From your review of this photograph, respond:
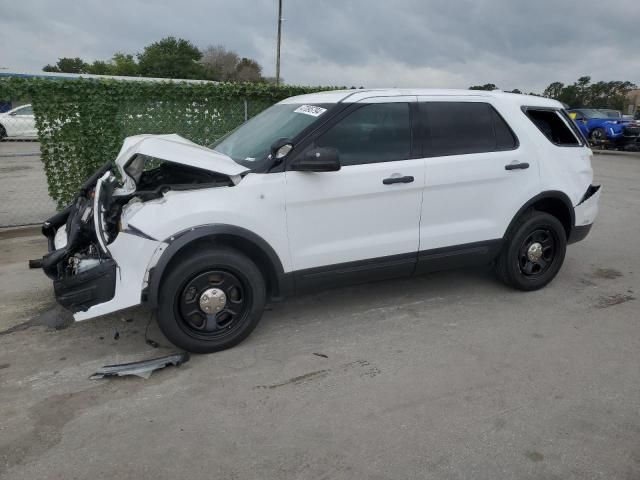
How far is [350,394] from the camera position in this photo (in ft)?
10.4

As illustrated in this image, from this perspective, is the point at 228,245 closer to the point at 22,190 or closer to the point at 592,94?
the point at 22,190

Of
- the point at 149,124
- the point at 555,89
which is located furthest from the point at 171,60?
the point at 149,124

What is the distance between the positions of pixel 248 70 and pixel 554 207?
76718 mm

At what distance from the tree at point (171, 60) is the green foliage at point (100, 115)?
5652 cm

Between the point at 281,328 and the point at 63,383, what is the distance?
158 centimetres

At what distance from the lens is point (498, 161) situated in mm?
4371

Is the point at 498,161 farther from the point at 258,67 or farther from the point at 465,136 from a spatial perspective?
the point at 258,67

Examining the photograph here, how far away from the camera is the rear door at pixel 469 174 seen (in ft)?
13.6

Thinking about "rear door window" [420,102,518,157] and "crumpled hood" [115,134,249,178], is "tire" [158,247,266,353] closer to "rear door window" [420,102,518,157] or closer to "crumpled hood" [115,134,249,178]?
"crumpled hood" [115,134,249,178]

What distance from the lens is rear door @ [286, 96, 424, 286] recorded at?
12.3 feet

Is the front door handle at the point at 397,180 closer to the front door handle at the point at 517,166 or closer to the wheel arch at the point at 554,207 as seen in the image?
the front door handle at the point at 517,166

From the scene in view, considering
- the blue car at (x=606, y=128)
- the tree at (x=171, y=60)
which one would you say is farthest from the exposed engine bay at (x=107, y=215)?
the tree at (x=171, y=60)

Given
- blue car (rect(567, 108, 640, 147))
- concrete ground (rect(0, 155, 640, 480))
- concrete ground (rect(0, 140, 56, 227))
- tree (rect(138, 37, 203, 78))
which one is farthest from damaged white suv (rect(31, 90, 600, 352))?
tree (rect(138, 37, 203, 78))

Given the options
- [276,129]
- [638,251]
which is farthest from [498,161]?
[638,251]
